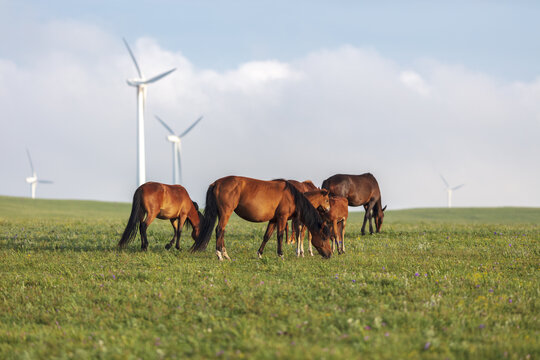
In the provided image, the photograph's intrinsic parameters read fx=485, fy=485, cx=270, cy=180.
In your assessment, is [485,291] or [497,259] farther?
[497,259]

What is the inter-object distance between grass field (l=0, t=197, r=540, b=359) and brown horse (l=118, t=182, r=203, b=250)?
94cm

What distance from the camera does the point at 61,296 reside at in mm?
9312

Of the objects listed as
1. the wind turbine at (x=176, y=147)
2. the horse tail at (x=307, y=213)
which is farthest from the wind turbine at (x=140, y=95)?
the horse tail at (x=307, y=213)

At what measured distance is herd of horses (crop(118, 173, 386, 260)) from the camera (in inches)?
498

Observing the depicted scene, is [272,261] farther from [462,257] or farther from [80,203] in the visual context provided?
[80,203]

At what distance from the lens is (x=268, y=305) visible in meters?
8.14

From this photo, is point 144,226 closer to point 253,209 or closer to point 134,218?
point 134,218

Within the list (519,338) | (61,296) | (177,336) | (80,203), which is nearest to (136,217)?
(61,296)

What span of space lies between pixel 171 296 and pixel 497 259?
919cm

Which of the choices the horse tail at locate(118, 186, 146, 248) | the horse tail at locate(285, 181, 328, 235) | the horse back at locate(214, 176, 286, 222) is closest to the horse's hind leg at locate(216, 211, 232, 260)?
the horse back at locate(214, 176, 286, 222)

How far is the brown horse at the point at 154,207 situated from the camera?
14.8 m

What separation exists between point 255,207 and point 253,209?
7 centimetres

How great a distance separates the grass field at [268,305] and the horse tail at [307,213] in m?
0.93

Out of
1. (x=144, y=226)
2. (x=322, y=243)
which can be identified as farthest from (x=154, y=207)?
Result: (x=322, y=243)
